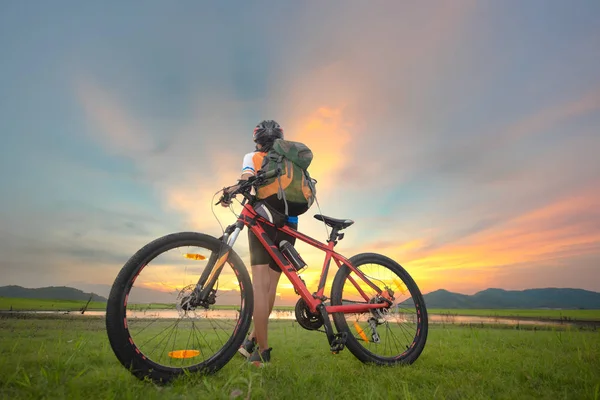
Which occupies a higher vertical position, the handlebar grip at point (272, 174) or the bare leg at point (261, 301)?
the handlebar grip at point (272, 174)

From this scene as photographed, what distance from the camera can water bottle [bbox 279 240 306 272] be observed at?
4.09m

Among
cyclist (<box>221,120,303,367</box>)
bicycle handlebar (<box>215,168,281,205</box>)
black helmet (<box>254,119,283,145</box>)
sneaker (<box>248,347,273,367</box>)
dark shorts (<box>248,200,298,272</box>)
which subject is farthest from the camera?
black helmet (<box>254,119,283,145</box>)

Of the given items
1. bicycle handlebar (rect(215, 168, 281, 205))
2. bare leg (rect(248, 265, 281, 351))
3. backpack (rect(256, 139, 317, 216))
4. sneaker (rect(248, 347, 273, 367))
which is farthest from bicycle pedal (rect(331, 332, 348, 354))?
bicycle handlebar (rect(215, 168, 281, 205))

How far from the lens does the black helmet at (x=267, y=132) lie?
4566 mm

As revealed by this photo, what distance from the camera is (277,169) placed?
392cm

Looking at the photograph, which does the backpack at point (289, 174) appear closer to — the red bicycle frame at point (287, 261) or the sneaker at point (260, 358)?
the red bicycle frame at point (287, 261)

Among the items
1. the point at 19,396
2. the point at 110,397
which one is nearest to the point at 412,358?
the point at 110,397

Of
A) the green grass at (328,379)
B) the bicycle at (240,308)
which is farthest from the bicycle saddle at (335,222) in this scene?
the green grass at (328,379)

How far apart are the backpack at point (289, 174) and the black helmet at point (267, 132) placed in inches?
19.7

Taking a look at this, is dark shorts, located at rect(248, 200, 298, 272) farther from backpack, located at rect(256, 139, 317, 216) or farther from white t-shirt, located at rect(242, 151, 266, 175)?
white t-shirt, located at rect(242, 151, 266, 175)

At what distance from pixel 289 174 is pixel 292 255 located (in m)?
1.04

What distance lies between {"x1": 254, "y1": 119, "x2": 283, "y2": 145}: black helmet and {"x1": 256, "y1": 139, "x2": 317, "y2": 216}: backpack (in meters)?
0.50

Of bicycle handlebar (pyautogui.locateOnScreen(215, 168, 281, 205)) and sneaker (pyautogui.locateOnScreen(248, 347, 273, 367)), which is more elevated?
bicycle handlebar (pyautogui.locateOnScreen(215, 168, 281, 205))

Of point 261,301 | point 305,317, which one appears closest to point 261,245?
point 261,301
